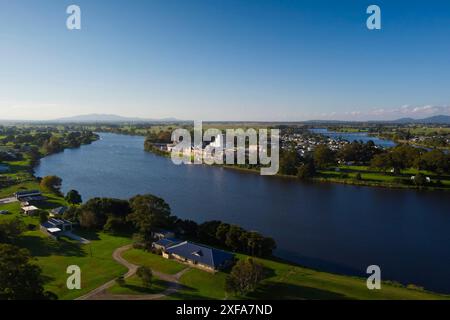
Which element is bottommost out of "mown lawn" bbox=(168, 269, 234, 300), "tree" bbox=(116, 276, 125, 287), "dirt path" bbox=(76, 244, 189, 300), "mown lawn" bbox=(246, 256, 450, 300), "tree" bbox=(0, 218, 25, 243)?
"mown lawn" bbox=(246, 256, 450, 300)

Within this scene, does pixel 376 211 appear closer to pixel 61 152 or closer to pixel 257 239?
pixel 257 239

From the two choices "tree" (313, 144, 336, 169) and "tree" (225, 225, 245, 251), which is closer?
"tree" (225, 225, 245, 251)

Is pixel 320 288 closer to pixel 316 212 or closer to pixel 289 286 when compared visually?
pixel 289 286

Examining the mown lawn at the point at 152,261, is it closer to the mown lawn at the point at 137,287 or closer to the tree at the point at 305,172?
the mown lawn at the point at 137,287

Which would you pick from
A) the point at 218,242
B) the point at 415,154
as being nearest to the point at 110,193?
the point at 218,242

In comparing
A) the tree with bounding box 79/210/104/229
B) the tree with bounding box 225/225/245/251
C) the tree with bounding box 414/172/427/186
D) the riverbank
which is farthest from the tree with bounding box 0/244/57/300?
the tree with bounding box 414/172/427/186

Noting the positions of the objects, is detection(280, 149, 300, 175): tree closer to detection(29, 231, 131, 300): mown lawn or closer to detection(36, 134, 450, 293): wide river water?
detection(36, 134, 450, 293): wide river water
